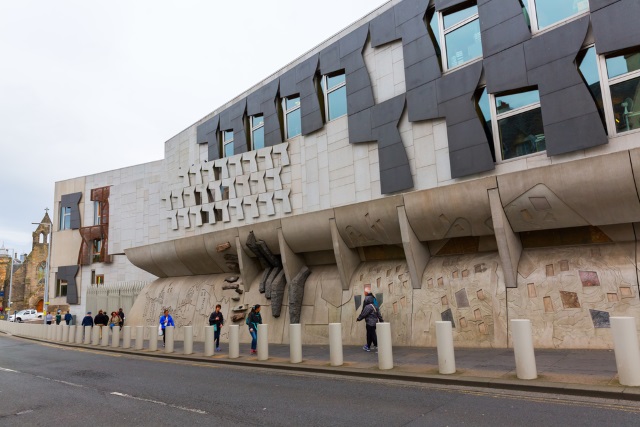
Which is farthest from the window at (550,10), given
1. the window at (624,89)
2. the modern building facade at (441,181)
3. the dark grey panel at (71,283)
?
the dark grey panel at (71,283)

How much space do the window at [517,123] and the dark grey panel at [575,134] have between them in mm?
546

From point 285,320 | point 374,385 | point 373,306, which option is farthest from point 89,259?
point 374,385

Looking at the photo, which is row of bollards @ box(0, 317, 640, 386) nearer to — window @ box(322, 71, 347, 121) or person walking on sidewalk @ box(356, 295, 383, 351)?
person walking on sidewalk @ box(356, 295, 383, 351)

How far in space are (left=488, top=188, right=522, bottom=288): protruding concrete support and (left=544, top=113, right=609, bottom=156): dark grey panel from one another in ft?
6.63

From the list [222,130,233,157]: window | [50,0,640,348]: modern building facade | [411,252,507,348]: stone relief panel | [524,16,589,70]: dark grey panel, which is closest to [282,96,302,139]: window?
[50,0,640,348]: modern building facade

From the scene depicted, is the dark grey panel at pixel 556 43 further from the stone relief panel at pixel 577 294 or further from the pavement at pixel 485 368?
the pavement at pixel 485 368

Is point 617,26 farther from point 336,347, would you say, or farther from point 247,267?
point 247,267

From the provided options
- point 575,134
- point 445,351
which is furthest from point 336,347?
→ point 575,134

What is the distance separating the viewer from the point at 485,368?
29.1 ft

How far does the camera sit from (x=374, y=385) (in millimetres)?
8414

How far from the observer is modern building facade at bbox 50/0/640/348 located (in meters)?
11.2

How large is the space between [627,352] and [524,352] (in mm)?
1519

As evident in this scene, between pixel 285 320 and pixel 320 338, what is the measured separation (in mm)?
2219

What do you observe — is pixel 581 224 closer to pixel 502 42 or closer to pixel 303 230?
pixel 502 42
